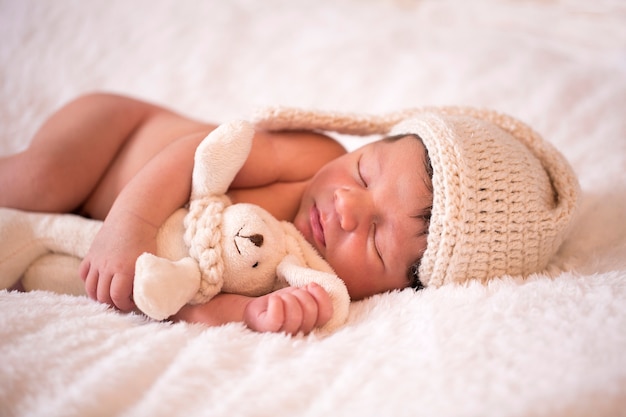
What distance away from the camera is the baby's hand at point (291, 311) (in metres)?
0.90

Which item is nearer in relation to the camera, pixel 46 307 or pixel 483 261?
pixel 46 307

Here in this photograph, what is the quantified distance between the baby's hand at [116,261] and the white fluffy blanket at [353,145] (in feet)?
0.17

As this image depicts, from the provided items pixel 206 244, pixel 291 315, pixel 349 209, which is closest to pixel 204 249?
pixel 206 244

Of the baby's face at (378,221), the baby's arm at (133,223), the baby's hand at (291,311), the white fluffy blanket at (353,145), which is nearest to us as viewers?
the white fluffy blanket at (353,145)

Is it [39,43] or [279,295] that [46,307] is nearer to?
[279,295]

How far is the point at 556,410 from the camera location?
68cm

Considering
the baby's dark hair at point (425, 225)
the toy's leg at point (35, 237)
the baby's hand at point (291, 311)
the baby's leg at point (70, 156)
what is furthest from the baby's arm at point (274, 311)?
the baby's leg at point (70, 156)

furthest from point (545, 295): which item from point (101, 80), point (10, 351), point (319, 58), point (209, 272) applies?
point (101, 80)

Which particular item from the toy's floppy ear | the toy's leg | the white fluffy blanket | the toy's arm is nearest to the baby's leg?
the toy's leg

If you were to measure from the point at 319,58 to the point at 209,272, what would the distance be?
121cm

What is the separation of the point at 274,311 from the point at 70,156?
82 cm

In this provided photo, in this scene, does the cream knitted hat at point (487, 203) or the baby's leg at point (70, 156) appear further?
the baby's leg at point (70, 156)

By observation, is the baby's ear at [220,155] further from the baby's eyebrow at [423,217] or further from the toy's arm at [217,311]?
the baby's eyebrow at [423,217]

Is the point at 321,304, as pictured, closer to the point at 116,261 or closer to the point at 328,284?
the point at 328,284
